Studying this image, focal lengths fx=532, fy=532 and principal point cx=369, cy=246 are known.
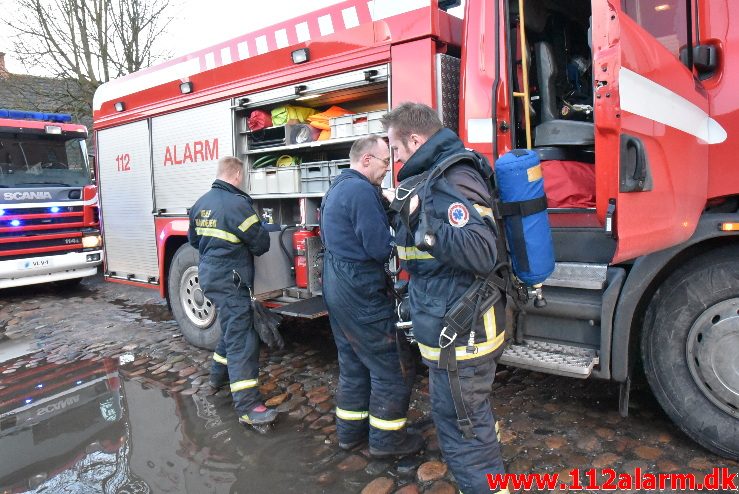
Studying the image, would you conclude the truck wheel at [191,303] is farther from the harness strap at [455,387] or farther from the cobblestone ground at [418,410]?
the harness strap at [455,387]

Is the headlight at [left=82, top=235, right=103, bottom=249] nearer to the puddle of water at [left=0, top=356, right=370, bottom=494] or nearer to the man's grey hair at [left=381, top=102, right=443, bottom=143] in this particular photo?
the puddle of water at [left=0, top=356, right=370, bottom=494]

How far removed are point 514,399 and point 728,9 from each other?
99.2 inches

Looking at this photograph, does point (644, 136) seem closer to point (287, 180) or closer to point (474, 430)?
point (474, 430)

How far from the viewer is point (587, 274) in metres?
2.88

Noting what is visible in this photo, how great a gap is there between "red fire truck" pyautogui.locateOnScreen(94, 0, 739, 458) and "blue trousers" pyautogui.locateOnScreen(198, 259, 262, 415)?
53 centimetres

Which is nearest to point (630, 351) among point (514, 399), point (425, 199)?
point (514, 399)

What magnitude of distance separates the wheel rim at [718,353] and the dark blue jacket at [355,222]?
1.58 metres

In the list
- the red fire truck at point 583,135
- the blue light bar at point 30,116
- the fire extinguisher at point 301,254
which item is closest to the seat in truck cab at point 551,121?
the red fire truck at point 583,135

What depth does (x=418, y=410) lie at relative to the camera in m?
3.44

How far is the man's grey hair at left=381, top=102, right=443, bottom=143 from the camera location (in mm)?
2203

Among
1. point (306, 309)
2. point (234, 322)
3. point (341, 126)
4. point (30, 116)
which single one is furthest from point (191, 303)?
point (30, 116)

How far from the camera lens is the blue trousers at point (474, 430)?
207 cm

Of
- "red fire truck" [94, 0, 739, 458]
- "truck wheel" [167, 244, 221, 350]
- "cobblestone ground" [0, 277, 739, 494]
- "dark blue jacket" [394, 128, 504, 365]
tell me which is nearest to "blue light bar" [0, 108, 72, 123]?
"cobblestone ground" [0, 277, 739, 494]

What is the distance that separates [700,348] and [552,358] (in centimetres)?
69
